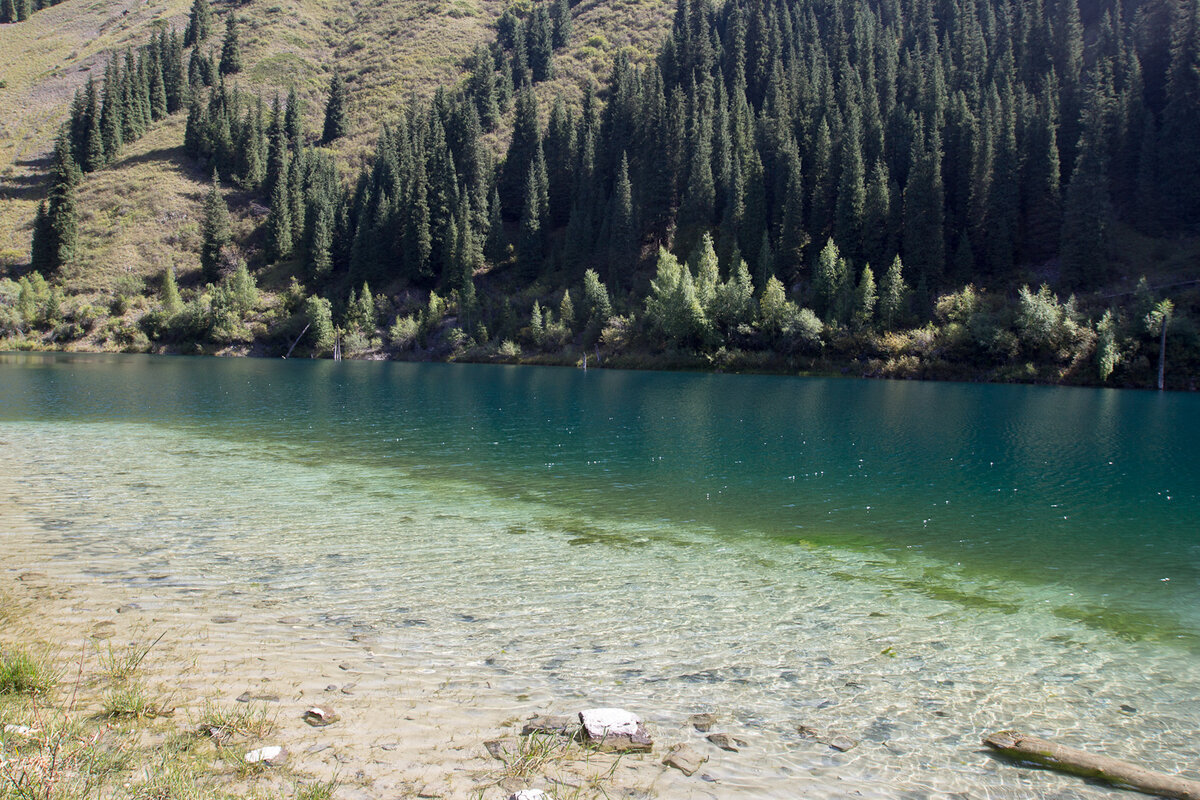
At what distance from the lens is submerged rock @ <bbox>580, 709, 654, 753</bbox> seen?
7148 millimetres

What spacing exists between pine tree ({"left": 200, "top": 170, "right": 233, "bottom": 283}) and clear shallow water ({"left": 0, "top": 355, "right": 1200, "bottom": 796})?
109m

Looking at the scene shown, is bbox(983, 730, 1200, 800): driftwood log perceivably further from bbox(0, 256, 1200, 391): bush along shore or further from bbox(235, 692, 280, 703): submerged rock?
bbox(0, 256, 1200, 391): bush along shore

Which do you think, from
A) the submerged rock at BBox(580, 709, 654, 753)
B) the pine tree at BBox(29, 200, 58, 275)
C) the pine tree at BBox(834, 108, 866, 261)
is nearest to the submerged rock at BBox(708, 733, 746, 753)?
the submerged rock at BBox(580, 709, 654, 753)

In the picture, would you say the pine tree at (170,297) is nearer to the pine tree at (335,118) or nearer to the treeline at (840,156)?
the treeline at (840,156)

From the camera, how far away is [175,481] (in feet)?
69.6

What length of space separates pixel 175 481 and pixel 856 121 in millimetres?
106702

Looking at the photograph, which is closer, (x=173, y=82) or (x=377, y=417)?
(x=377, y=417)

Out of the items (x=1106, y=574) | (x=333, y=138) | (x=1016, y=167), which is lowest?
(x=1106, y=574)

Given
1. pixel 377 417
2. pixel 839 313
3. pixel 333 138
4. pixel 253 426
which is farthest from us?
pixel 333 138

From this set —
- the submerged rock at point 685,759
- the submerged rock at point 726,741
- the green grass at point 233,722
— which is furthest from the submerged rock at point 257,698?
the submerged rock at point 726,741

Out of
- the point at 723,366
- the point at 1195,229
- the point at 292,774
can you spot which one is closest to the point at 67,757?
the point at 292,774

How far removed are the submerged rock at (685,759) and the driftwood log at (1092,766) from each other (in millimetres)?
3298

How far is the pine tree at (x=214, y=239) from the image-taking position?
133 m

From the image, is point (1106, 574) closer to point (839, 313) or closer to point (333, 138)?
point (839, 313)
